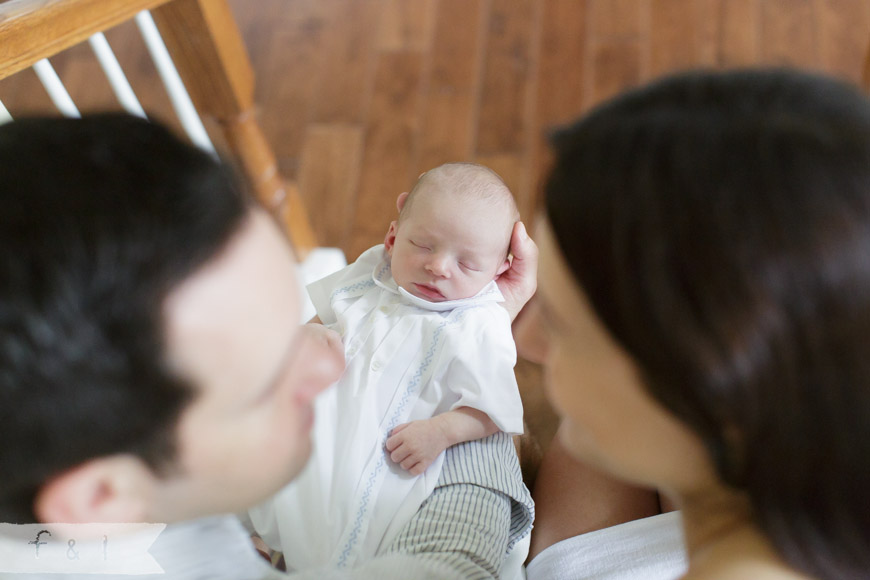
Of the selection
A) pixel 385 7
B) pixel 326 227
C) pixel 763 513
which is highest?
pixel 763 513

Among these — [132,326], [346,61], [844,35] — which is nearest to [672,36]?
[844,35]

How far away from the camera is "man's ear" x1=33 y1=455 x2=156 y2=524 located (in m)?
0.56

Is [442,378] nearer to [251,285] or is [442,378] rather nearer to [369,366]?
[369,366]

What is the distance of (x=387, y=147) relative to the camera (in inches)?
82.1

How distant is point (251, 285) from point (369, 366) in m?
0.51

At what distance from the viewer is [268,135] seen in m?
2.14

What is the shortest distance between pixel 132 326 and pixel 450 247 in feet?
2.22

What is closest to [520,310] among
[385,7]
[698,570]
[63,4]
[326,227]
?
[698,570]

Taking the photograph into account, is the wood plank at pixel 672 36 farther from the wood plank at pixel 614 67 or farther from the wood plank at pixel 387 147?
the wood plank at pixel 387 147

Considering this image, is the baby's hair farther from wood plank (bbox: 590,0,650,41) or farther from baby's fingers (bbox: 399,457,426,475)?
wood plank (bbox: 590,0,650,41)

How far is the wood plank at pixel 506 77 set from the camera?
205 cm

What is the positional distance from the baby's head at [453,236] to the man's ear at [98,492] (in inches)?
23.9

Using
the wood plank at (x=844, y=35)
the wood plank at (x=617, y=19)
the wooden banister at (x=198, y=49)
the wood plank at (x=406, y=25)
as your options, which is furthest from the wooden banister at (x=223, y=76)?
the wood plank at (x=844, y=35)

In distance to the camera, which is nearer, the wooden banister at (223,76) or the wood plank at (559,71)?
the wooden banister at (223,76)
